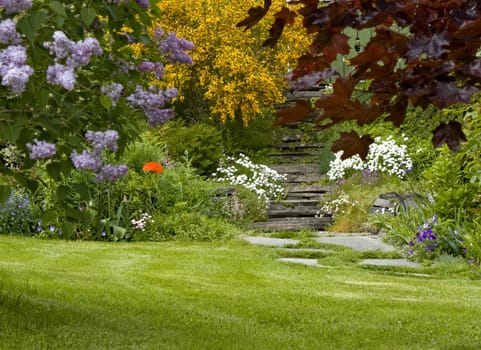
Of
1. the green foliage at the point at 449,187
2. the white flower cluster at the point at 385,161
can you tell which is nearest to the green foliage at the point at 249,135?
the white flower cluster at the point at 385,161

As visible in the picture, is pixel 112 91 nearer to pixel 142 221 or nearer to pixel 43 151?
pixel 43 151

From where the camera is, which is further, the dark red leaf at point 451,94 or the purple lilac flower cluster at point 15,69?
the purple lilac flower cluster at point 15,69

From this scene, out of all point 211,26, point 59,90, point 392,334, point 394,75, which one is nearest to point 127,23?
point 59,90

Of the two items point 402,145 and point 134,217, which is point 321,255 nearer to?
point 134,217

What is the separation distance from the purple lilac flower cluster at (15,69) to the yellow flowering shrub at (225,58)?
36.9 ft

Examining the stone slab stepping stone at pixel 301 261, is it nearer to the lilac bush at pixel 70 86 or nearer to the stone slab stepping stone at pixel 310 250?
the stone slab stepping stone at pixel 310 250

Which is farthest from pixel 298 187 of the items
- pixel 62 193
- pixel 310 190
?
pixel 62 193

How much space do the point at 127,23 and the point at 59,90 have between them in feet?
1.56

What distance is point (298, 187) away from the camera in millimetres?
13039

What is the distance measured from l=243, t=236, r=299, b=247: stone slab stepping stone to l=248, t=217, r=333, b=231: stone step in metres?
1.15

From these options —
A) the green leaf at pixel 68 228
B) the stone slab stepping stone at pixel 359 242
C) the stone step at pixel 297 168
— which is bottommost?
the stone slab stepping stone at pixel 359 242

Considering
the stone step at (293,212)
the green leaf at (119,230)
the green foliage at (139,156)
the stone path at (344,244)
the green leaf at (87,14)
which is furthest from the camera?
the stone step at (293,212)

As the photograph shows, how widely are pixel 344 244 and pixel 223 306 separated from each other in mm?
4096

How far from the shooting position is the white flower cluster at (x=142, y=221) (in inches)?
377
